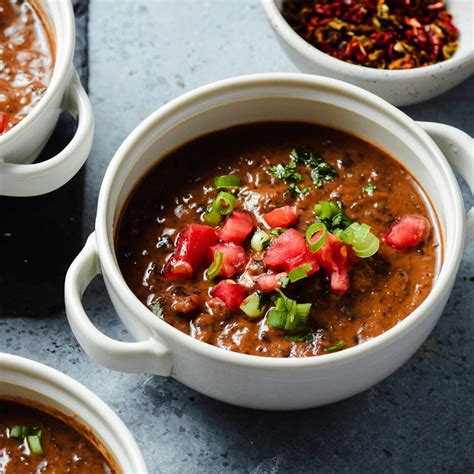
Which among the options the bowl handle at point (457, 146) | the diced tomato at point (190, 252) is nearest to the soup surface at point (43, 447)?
the diced tomato at point (190, 252)

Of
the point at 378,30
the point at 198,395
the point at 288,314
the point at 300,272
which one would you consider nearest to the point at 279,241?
the point at 300,272

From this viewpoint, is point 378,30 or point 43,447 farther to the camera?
point 378,30

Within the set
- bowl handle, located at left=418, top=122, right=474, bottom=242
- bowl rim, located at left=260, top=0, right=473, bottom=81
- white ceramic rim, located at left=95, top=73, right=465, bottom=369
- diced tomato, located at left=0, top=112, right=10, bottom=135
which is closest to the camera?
white ceramic rim, located at left=95, top=73, right=465, bottom=369

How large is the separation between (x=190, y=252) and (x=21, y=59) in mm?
1090

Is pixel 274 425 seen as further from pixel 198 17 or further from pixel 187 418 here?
pixel 198 17

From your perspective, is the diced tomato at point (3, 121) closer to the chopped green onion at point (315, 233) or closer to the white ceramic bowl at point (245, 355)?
the white ceramic bowl at point (245, 355)

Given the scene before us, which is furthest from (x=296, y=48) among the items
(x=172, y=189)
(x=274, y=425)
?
(x=274, y=425)

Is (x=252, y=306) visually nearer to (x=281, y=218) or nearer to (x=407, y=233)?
(x=281, y=218)

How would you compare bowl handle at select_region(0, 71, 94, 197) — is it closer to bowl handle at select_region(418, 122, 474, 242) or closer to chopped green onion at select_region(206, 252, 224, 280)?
chopped green onion at select_region(206, 252, 224, 280)

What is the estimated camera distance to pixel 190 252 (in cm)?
318

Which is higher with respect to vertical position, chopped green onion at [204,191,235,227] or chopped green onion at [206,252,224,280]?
chopped green onion at [204,191,235,227]

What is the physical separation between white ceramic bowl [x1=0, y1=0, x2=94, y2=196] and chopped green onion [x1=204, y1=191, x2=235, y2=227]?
0.50 meters

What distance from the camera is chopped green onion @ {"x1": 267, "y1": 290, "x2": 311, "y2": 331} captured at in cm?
306

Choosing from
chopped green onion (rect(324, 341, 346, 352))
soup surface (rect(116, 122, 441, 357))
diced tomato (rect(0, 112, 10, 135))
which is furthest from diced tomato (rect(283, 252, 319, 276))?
diced tomato (rect(0, 112, 10, 135))
